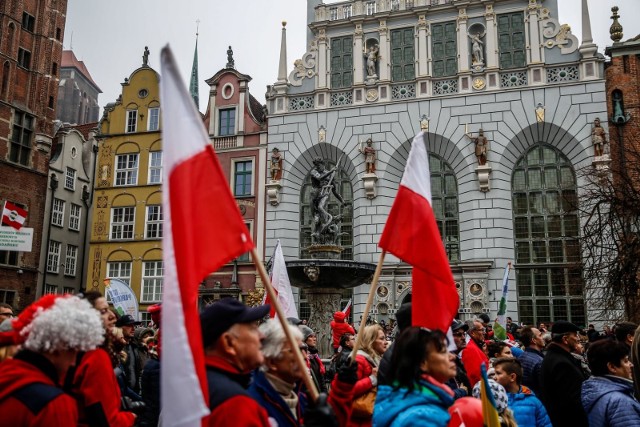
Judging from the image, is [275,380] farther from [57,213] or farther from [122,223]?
[57,213]

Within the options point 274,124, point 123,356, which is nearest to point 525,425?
point 123,356

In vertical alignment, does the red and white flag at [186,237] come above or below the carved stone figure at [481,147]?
below

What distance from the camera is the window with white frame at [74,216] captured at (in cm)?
3551

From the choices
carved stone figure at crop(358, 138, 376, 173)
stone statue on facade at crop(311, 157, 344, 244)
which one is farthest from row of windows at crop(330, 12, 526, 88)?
stone statue on facade at crop(311, 157, 344, 244)

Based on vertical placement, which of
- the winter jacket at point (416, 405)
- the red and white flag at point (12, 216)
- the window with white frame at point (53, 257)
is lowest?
the winter jacket at point (416, 405)

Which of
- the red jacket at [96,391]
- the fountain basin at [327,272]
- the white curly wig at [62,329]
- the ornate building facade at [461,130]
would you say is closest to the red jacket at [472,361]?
the red jacket at [96,391]

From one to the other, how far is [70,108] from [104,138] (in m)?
47.0

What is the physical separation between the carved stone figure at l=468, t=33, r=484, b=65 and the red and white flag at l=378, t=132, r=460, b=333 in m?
24.9

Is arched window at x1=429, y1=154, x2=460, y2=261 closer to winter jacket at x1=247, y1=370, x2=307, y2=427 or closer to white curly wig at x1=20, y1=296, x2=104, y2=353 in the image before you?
winter jacket at x1=247, y1=370, x2=307, y2=427

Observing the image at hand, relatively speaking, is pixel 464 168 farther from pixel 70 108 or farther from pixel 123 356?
pixel 70 108

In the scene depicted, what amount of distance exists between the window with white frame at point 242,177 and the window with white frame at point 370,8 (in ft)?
33.4

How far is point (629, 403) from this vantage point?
4.66m

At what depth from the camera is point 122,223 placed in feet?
107

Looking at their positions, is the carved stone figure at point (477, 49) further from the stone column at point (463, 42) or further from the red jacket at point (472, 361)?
the red jacket at point (472, 361)
